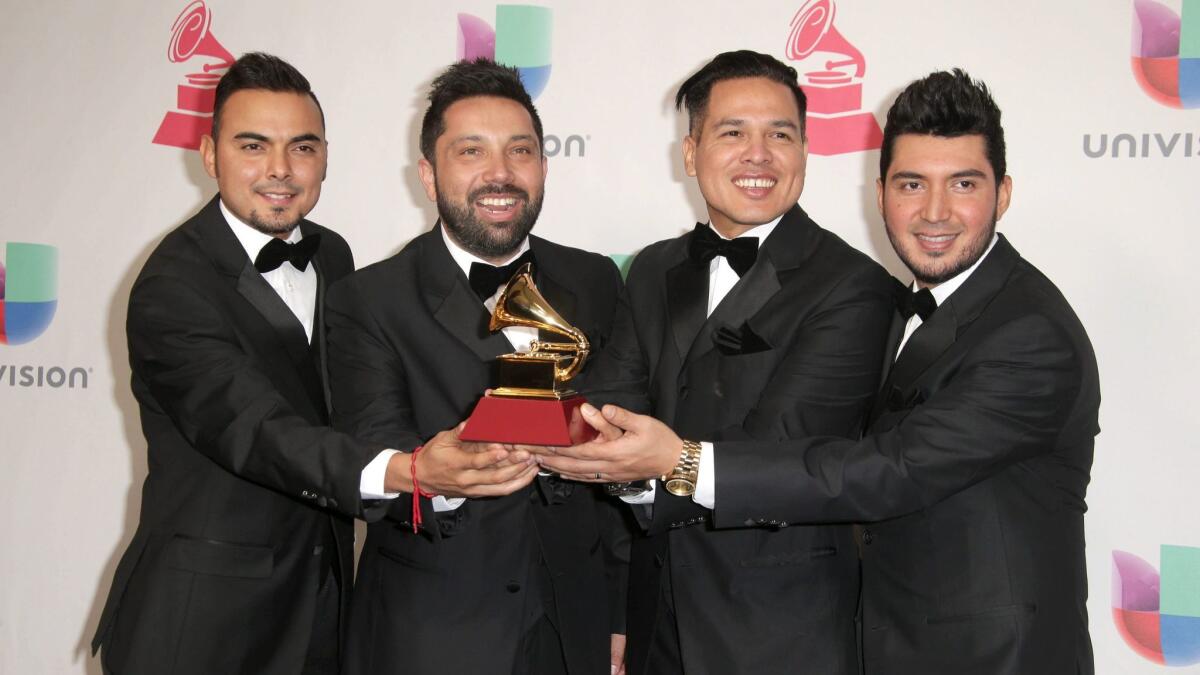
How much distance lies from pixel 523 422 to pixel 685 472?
43 cm

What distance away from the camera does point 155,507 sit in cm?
284

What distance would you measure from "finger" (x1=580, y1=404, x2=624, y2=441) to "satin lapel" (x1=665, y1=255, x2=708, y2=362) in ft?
1.25

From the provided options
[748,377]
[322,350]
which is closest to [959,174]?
[748,377]

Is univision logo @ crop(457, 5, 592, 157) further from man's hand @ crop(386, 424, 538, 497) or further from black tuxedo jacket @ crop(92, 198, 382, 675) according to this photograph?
man's hand @ crop(386, 424, 538, 497)

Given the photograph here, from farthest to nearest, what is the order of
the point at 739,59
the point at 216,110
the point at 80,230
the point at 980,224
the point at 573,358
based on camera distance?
the point at 80,230 → the point at 216,110 → the point at 739,59 → the point at 980,224 → the point at 573,358

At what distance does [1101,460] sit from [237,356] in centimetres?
289

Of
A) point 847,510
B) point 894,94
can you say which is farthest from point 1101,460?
point 847,510

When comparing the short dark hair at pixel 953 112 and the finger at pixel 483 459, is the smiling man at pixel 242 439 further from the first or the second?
the short dark hair at pixel 953 112

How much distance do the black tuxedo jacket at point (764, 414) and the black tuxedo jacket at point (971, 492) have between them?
107mm

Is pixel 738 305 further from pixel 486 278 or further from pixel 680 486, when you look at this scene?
pixel 486 278

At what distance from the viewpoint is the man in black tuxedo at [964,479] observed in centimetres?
238

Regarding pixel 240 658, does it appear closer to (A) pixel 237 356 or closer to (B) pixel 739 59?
(A) pixel 237 356

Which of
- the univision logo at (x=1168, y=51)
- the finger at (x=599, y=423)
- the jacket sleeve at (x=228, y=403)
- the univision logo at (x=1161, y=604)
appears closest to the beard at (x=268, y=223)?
the jacket sleeve at (x=228, y=403)

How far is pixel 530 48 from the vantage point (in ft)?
13.8
